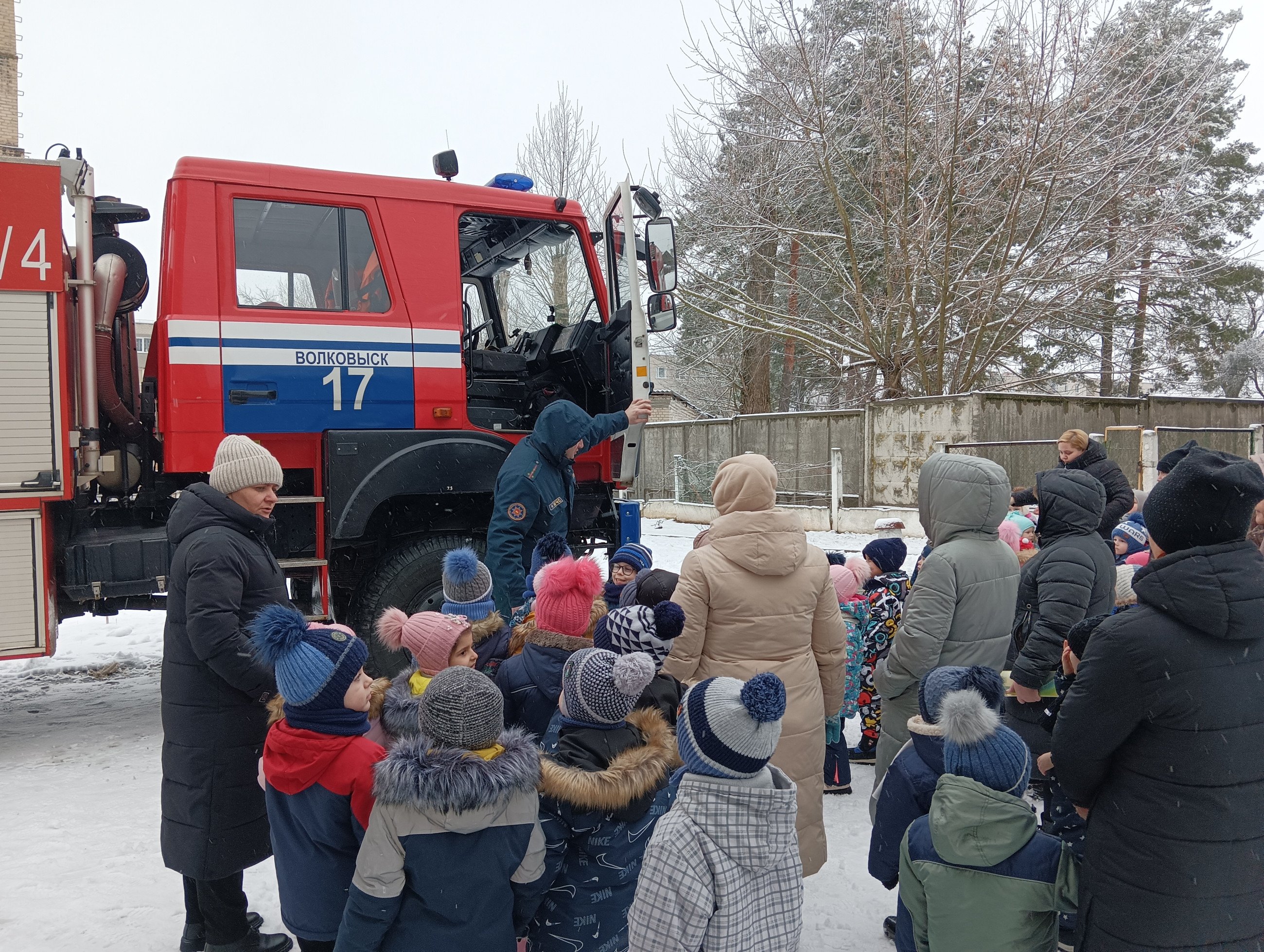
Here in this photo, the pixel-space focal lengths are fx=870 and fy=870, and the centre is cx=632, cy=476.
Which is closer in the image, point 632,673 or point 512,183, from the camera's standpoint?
point 632,673

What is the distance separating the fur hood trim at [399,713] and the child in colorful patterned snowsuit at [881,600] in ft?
8.47

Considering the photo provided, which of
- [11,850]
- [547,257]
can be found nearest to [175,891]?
[11,850]

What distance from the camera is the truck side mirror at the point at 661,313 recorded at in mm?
5230

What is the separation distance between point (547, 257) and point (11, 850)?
425 centimetres

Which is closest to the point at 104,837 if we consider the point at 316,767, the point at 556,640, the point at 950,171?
the point at 316,767

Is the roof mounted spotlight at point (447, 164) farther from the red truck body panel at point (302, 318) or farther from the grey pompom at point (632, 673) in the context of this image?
the grey pompom at point (632, 673)

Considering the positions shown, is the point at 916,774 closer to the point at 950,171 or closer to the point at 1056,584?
the point at 1056,584

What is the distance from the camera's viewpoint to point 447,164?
5.25 metres

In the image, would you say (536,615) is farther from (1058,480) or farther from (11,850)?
(11,850)

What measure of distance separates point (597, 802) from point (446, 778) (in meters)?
0.37

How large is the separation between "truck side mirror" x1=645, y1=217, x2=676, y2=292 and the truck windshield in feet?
2.24

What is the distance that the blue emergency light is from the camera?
5.51m

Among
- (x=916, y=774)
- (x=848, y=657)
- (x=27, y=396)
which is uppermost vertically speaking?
(x=27, y=396)

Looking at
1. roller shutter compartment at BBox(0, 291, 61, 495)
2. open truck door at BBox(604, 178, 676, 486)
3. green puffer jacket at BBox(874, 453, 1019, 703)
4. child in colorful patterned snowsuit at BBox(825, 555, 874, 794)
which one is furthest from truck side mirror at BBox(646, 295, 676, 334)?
roller shutter compartment at BBox(0, 291, 61, 495)
